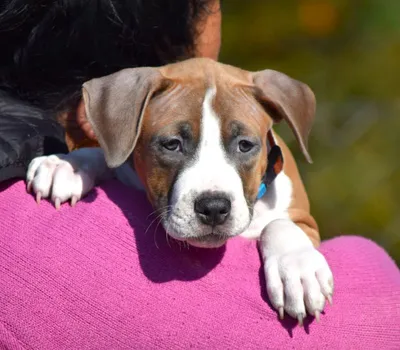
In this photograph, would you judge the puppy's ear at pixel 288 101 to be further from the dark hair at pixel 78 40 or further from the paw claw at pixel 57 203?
the paw claw at pixel 57 203

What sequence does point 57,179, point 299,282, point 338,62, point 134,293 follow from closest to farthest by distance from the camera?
point 134,293, point 299,282, point 57,179, point 338,62

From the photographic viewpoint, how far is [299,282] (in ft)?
9.39

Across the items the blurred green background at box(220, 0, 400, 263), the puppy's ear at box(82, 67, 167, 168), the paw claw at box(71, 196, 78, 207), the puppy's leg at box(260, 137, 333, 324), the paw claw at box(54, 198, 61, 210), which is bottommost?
the blurred green background at box(220, 0, 400, 263)

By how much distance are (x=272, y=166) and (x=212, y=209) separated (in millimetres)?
620

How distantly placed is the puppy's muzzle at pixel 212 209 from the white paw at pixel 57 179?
0.46 meters

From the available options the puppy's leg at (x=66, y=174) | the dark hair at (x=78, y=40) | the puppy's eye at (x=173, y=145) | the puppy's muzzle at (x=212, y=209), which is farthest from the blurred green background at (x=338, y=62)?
the puppy's muzzle at (x=212, y=209)

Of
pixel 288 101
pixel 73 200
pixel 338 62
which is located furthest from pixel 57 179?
pixel 338 62

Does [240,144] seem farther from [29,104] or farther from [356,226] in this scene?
[356,226]

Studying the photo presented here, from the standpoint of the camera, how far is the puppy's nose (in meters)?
2.96

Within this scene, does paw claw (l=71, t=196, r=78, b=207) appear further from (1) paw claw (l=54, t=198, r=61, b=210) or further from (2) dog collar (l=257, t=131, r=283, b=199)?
(2) dog collar (l=257, t=131, r=283, b=199)

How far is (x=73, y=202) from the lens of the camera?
2.94m

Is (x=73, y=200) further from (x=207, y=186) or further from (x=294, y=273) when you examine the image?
(x=294, y=273)

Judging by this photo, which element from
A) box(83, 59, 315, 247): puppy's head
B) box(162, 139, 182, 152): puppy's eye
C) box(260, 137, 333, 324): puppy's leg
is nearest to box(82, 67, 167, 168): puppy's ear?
box(83, 59, 315, 247): puppy's head

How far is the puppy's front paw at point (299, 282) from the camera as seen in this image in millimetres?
2717
